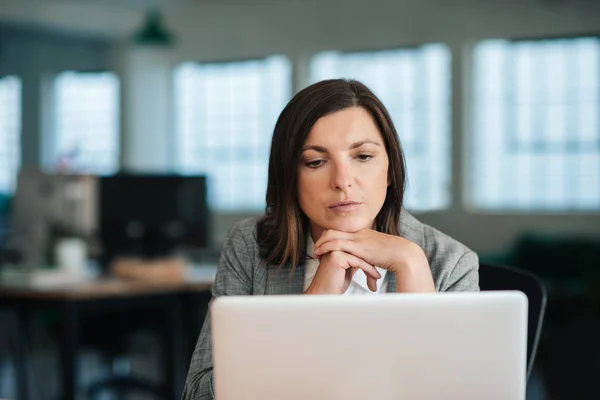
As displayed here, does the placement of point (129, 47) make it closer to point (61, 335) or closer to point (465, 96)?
point (465, 96)

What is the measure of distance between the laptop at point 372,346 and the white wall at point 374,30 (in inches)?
266

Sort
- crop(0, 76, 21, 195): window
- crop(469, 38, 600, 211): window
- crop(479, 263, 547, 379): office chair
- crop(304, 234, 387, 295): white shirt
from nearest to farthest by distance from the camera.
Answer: crop(304, 234, 387, 295): white shirt < crop(479, 263, 547, 379): office chair < crop(469, 38, 600, 211): window < crop(0, 76, 21, 195): window

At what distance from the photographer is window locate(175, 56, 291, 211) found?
909 centimetres

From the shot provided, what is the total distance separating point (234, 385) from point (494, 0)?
7347 millimetres

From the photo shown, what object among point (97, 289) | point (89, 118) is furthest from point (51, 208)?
point (89, 118)

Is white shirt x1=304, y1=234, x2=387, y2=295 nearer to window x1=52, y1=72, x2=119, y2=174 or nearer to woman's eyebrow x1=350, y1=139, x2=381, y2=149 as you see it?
woman's eyebrow x1=350, y1=139, x2=381, y2=149

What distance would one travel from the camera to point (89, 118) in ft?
32.1

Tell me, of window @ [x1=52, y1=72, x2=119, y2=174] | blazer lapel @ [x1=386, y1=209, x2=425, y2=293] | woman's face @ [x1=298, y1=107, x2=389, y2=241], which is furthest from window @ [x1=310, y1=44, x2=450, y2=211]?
woman's face @ [x1=298, y1=107, x2=389, y2=241]

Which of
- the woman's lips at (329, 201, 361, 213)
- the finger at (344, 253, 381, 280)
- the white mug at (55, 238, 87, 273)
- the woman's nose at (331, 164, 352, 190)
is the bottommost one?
the white mug at (55, 238, 87, 273)

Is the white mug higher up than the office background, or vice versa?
the office background

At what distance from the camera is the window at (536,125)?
7578mm

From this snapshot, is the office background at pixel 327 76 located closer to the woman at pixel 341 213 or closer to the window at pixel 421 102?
the window at pixel 421 102

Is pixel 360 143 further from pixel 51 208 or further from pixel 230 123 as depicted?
pixel 230 123

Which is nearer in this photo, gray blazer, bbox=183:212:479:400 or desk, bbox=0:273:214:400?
gray blazer, bbox=183:212:479:400
